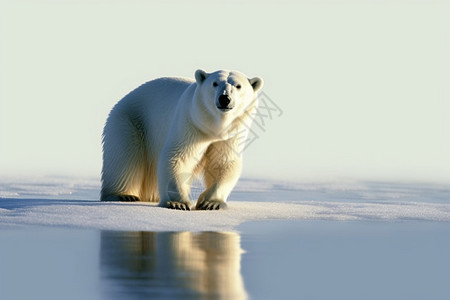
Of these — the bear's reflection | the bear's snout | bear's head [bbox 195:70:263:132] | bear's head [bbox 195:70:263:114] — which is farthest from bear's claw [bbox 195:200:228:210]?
the bear's reflection

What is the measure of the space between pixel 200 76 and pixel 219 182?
122 centimetres

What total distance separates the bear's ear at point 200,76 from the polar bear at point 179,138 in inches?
0.4

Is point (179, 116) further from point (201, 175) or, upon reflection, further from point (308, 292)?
point (308, 292)

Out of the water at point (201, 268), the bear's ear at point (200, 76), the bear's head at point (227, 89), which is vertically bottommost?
the water at point (201, 268)

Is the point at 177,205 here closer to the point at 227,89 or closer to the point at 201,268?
the point at 227,89

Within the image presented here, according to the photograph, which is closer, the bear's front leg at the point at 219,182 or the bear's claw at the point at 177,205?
the bear's claw at the point at 177,205

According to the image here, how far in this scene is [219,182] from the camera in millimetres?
9266

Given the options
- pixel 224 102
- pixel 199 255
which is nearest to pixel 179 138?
pixel 224 102

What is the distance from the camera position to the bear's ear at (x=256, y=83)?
9.09 meters

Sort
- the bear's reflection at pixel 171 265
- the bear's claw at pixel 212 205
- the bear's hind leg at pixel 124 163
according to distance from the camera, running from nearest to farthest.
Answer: the bear's reflection at pixel 171 265 → the bear's claw at pixel 212 205 → the bear's hind leg at pixel 124 163

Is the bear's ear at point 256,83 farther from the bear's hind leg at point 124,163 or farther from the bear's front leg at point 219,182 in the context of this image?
the bear's hind leg at point 124,163

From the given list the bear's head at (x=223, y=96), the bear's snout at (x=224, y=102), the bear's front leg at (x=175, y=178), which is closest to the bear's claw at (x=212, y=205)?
the bear's front leg at (x=175, y=178)

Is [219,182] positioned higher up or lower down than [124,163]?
lower down

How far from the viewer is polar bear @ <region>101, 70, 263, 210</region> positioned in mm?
8867
